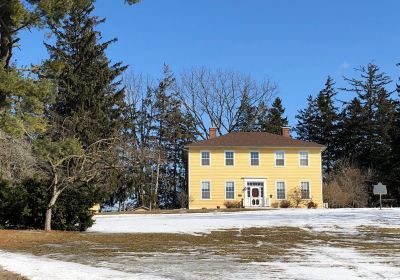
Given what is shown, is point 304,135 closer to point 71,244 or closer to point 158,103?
point 158,103

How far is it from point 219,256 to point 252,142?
35.4 meters

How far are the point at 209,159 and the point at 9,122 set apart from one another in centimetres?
3181

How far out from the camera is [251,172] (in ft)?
151

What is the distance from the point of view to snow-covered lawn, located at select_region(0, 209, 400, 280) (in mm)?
8727

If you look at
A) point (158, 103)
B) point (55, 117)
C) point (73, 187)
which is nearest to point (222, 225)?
point (73, 187)

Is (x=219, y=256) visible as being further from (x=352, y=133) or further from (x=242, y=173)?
(x=352, y=133)

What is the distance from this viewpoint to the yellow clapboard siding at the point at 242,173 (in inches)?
1788

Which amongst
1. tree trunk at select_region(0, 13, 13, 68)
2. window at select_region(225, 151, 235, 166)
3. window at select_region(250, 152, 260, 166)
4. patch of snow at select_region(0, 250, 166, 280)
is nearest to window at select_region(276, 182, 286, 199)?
window at select_region(250, 152, 260, 166)

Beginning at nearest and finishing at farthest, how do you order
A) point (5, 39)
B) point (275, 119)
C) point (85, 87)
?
point (5, 39), point (85, 87), point (275, 119)

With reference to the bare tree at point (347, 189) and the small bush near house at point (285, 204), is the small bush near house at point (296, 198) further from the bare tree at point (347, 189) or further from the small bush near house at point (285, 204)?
the bare tree at point (347, 189)

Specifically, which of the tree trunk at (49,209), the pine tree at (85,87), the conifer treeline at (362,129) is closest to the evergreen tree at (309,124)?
the conifer treeline at (362,129)

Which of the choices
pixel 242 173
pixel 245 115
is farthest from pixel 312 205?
pixel 245 115

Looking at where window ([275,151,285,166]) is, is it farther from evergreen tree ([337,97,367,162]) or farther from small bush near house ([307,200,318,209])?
evergreen tree ([337,97,367,162])

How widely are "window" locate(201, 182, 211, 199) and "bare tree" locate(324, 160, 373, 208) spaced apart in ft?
35.1
